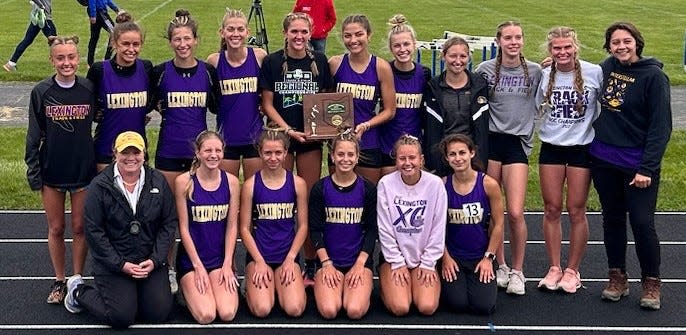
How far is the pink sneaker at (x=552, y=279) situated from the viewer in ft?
21.2

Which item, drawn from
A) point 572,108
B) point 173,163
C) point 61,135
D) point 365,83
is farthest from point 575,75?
point 61,135

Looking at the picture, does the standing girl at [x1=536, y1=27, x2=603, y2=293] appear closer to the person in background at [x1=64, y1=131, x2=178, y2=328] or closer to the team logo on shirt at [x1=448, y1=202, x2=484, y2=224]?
the team logo on shirt at [x1=448, y1=202, x2=484, y2=224]

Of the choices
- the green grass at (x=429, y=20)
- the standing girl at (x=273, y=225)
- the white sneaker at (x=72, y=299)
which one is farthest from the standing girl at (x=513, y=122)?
the green grass at (x=429, y=20)

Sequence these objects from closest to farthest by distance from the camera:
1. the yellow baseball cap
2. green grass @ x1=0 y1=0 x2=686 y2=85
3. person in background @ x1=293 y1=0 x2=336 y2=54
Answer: the yellow baseball cap
person in background @ x1=293 y1=0 x2=336 y2=54
green grass @ x1=0 y1=0 x2=686 y2=85

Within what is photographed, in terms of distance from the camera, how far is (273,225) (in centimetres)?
617

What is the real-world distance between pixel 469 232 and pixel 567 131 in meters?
0.97

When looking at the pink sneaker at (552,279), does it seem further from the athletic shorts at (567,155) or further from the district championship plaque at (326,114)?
the district championship plaque at (326,114)

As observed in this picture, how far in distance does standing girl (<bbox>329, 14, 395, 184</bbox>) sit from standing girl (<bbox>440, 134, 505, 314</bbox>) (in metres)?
0.58

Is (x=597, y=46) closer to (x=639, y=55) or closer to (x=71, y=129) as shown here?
(x=639, y=55)

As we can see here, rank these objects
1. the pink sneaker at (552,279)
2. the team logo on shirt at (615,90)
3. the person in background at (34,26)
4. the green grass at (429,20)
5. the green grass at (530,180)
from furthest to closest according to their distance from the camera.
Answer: the green grass at (429,20) < the person in background at (34,26) < the green grass at (530,180) < the pink sneaker at (552,279) < the team logo on shirt at (615,90)

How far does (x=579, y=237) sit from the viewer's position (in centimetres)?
642

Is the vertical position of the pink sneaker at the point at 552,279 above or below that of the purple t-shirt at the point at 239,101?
below

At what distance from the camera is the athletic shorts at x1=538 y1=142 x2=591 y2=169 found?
6.21 m

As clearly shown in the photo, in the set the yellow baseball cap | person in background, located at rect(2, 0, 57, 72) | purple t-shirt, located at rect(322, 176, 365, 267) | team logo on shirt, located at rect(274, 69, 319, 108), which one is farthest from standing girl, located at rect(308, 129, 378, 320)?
person in background, located at rect(2, 0, 57, 72)
